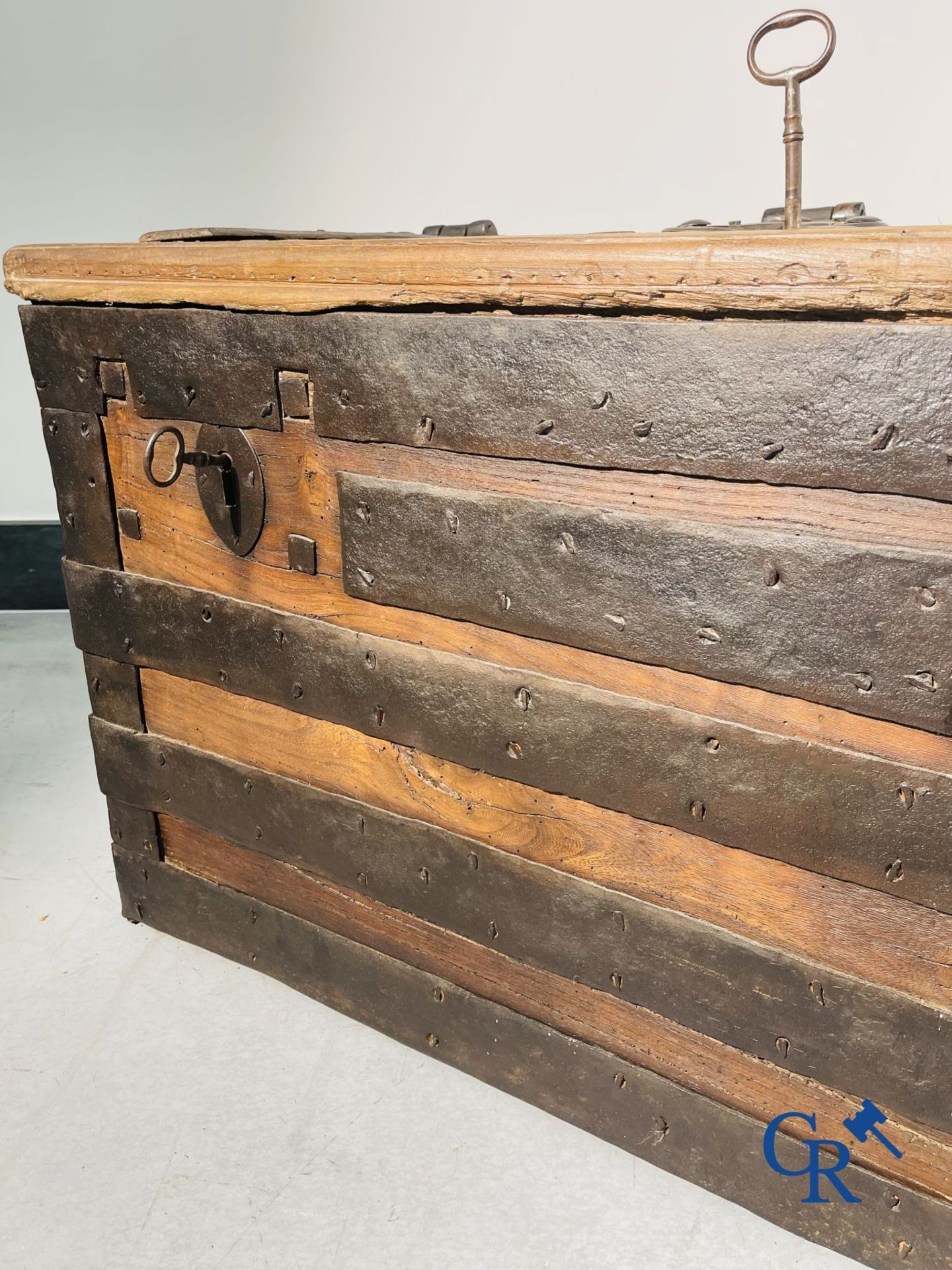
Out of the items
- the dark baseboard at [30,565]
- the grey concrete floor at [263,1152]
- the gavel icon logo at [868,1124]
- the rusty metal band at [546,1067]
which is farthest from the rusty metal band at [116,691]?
the dark baseboard at [30,565]

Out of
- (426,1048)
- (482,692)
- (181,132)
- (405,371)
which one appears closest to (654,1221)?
(426,1048)

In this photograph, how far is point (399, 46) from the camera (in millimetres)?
2297

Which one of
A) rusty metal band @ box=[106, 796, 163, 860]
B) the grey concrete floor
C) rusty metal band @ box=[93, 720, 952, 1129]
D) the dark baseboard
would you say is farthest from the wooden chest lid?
the dark baseboard

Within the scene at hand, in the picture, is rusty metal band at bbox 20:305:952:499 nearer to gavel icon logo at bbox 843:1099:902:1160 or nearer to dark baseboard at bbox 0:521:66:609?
gavel icon logo at bbox 843:1099:902:1160

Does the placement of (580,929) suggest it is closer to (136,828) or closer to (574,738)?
(574,738)

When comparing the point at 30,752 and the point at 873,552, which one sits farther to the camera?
the point at 30,752

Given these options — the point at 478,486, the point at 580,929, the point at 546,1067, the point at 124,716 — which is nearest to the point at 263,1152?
the point at 546,1067

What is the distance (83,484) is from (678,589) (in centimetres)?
94

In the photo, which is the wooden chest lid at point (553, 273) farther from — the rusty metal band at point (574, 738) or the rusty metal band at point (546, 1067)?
the rusty metal band at point (546, 1067)

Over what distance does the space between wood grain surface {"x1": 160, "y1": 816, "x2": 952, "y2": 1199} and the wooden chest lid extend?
80cm

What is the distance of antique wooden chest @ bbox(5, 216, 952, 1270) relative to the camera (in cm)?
95

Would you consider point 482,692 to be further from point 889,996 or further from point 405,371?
point 889,996

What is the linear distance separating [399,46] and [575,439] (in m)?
1.67

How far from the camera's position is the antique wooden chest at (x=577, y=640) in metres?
0.95
